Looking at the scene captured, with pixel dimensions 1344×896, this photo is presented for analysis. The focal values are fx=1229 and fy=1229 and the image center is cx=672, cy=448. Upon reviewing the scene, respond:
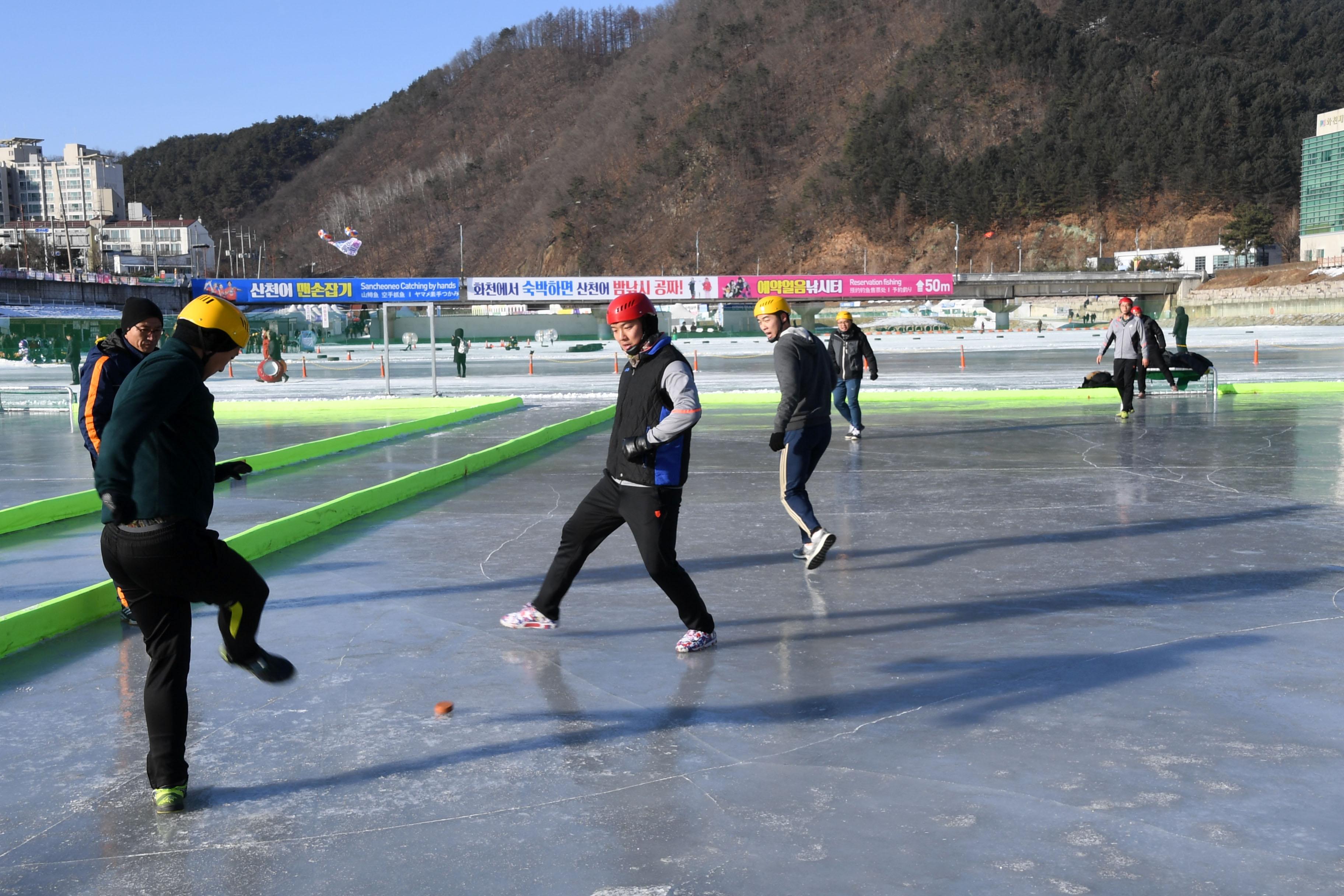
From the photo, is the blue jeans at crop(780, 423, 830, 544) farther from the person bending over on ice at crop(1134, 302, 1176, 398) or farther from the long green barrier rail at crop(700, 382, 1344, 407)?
the long green barrier rail at crop(700, 382, 1344, 407)

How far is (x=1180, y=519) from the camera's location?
29.6 feet

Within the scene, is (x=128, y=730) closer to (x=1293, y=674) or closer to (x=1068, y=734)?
(x=1068, y=734)

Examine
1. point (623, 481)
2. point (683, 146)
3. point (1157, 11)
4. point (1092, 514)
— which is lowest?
point (1092, 514)

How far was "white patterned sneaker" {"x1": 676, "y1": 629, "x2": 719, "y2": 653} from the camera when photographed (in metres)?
5.63

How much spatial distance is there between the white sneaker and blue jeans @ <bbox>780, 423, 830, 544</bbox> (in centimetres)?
13

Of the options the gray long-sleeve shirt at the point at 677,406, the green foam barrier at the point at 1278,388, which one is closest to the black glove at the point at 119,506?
the gray long-sleeve shirt at the point at 677,406

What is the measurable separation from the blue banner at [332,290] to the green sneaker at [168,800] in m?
67.6

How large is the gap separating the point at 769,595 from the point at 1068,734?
2571mm

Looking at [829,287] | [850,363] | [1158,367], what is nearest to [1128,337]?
[1158,367]

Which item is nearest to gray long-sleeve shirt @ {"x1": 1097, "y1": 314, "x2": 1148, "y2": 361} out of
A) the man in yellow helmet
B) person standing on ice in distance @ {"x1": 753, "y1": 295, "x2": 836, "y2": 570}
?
person standing on ice in distance @ {"x1": 753, "y1": 295, "x2": 836, "y2": 570}

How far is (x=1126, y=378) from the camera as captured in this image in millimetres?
16172

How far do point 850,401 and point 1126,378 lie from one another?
13.5 feet

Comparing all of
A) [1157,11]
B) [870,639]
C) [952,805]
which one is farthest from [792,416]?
[1157,11]

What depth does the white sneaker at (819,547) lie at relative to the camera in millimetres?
7281
